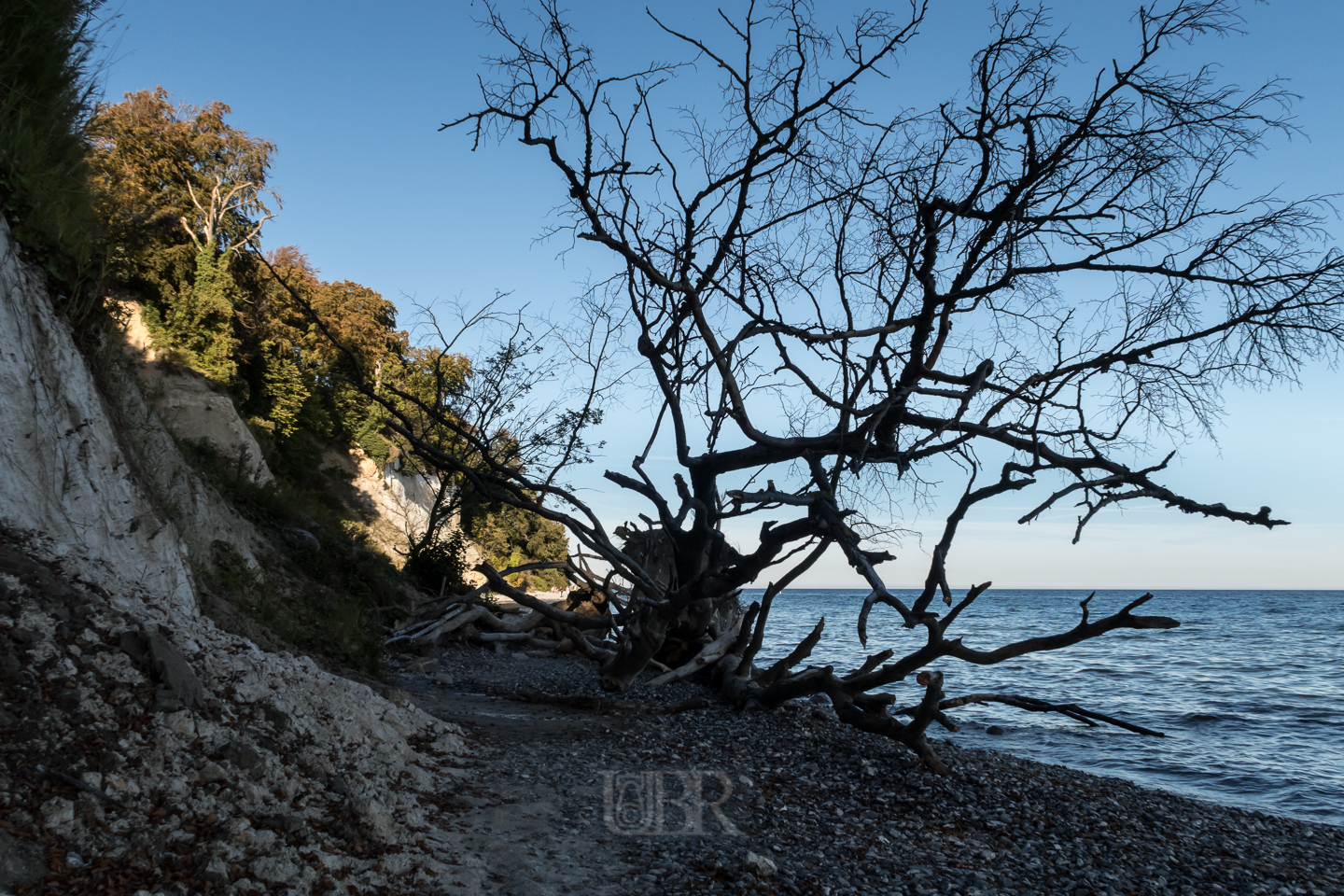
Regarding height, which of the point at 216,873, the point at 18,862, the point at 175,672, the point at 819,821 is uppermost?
the point at 175,672

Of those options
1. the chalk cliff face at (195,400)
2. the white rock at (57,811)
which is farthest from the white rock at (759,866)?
the chalk cliff face at (195,400)

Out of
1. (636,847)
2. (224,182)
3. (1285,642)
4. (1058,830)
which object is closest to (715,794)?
(636,847)

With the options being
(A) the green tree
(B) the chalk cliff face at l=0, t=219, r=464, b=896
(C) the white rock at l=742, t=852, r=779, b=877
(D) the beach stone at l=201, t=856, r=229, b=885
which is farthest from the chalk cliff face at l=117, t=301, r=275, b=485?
(C) the white rock at l=742, t=852, r=779, b=877

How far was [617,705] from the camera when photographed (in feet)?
28.0

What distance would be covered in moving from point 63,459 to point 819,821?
5998mm

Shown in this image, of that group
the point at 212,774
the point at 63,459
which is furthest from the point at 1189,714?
the point at 63,459

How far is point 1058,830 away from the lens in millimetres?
5367

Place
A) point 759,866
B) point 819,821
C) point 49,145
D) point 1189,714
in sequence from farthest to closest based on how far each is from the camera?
point 1189,714
point 49,145
point 819,821
point 759,866

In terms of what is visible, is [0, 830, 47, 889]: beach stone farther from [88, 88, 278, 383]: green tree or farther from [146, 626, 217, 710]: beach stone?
[88, 88, 278, 383]: green tree

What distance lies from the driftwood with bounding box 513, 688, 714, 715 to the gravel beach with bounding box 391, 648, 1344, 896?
29 centimetres

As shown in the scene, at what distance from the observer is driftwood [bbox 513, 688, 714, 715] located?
8570 mm

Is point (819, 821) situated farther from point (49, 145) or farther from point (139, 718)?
point (49, 145)

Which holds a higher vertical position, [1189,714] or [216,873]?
[216,873]

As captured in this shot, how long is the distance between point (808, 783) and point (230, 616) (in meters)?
5.31
